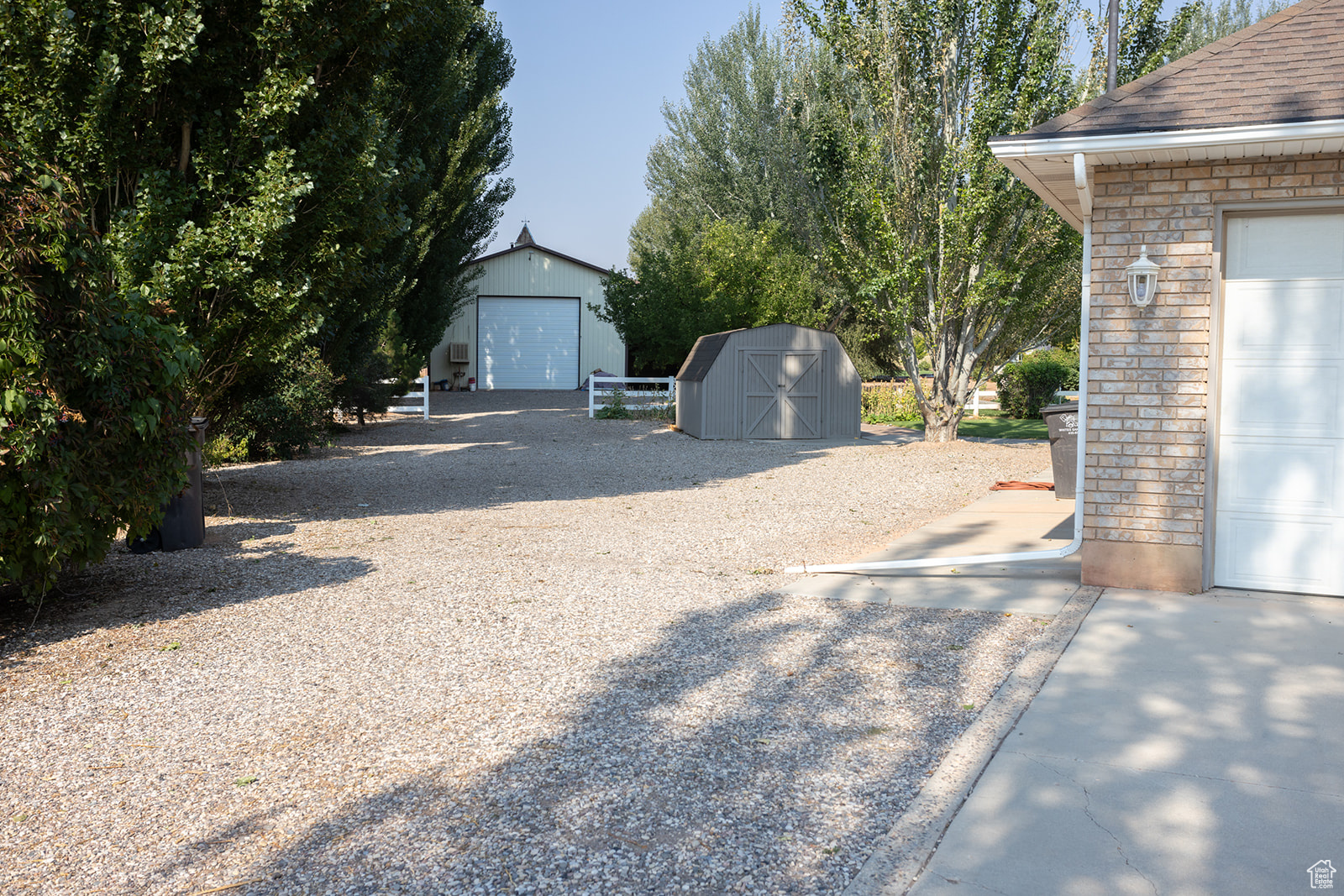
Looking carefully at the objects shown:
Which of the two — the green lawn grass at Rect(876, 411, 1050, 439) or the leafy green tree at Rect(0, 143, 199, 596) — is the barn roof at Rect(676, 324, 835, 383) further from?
the leafy green tree at Rect(0, 143, 199, 596)

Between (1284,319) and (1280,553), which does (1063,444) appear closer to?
(1280,553)

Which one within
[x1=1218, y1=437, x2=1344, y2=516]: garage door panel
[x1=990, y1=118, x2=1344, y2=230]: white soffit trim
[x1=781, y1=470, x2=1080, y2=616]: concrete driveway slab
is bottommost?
[x1=781, y1=470, x2=1080, y2=616]: concrete driveway slab

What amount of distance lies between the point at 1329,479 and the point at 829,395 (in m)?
14.4

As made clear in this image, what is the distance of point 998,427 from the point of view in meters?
24.0

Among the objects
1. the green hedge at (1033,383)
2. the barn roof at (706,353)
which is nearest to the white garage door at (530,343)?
the barn roof at (706,353)

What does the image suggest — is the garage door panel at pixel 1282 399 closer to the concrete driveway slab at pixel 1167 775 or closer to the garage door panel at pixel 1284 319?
the garage door panel at pixel 1284 319

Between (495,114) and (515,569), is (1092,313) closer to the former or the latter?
(515,569)

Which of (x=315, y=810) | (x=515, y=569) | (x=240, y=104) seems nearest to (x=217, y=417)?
(x=240, y=104)

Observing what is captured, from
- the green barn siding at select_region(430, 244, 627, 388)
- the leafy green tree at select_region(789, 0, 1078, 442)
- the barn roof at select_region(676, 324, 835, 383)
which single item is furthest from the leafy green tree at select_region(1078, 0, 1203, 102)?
the green barn siding at select_region(430, 244, 627, 388)

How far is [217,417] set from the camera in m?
9.98

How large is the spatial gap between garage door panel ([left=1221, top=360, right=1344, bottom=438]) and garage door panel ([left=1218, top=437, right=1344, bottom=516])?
0.26 feet

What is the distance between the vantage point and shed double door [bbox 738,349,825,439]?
19.7m

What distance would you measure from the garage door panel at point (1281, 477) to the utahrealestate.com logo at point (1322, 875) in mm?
3654

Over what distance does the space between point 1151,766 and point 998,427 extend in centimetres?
2157
